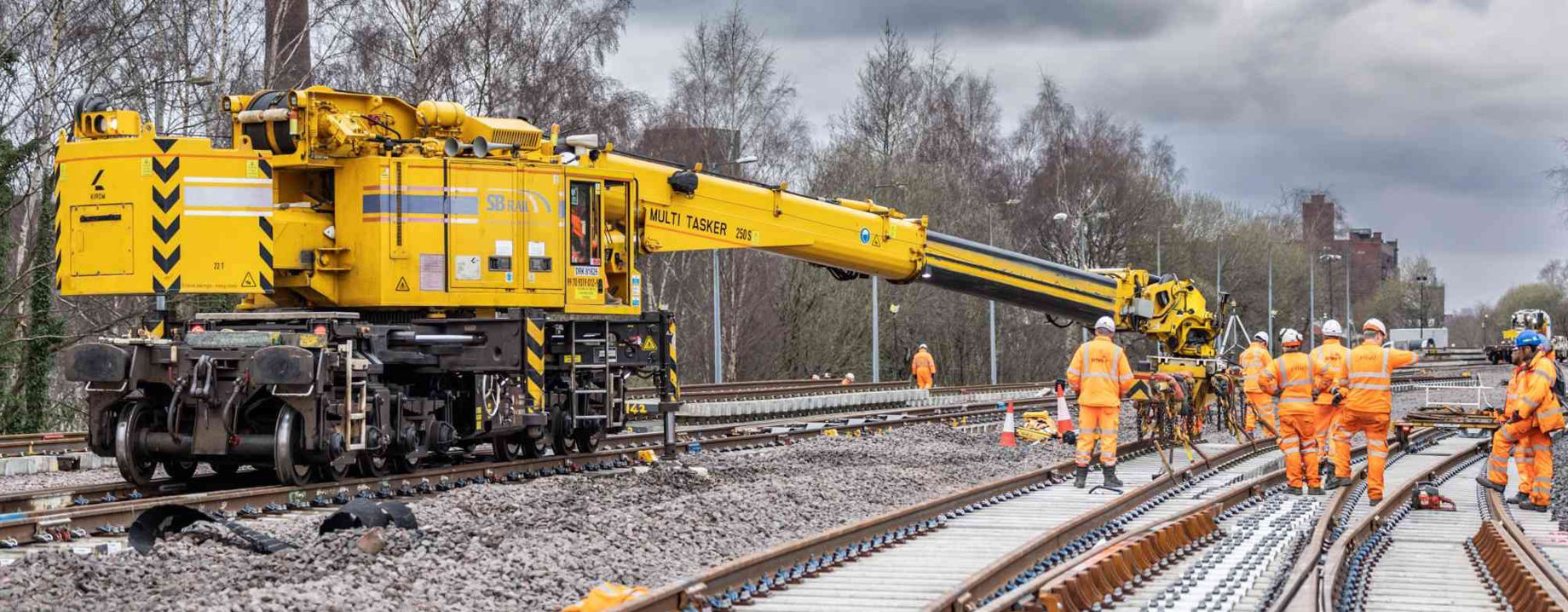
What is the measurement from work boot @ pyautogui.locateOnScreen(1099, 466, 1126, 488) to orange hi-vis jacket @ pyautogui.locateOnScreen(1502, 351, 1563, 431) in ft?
10.2

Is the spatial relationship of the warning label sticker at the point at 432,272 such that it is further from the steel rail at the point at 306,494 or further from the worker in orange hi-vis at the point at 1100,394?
the worker in orange hi-vis at the point at 1100,394

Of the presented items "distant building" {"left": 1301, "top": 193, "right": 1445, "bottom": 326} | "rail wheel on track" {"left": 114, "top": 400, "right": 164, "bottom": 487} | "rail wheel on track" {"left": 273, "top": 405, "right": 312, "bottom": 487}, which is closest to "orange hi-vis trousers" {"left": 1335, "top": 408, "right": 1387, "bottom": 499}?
"rail wheel on track" {"left": 273, "top": 405, "right": 312, "bottom": 487}

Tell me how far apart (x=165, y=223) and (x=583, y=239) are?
3.42 metres

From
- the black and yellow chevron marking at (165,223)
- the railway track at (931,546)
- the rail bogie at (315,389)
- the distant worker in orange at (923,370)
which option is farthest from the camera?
the distant worker in orange at (923,370)

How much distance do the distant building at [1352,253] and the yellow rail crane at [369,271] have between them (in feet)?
259

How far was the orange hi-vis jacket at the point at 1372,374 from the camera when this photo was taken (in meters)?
12.4

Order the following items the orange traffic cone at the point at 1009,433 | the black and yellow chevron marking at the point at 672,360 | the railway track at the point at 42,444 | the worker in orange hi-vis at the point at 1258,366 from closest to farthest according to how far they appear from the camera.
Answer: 1. the black and yellow chevron marking at the point at 672,360
2. the worker in orange hi-vis at the point at 1258,366
3. the railway track at the point at 42,444
4. the orange traffic cone at the point at 1009,433

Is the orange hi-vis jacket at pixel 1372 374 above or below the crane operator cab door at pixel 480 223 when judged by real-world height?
below

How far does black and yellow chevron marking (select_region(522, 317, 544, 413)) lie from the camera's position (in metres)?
13.2

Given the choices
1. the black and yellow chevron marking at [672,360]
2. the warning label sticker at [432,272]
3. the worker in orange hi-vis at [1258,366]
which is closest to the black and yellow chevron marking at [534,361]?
the warning label sticker at [432,272]

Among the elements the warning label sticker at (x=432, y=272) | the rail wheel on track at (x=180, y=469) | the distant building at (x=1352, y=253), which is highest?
the distant building at (x=1352, y=253)

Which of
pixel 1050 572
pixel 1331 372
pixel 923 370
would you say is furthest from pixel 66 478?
pixel 923 370

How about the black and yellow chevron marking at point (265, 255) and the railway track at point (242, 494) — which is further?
the black and yellow chevron marking at point (265, 255)

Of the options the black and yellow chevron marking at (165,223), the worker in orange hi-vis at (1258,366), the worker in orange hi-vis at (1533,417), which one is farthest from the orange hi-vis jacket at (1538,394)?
the black and yellow chevron marking at (165,223)
